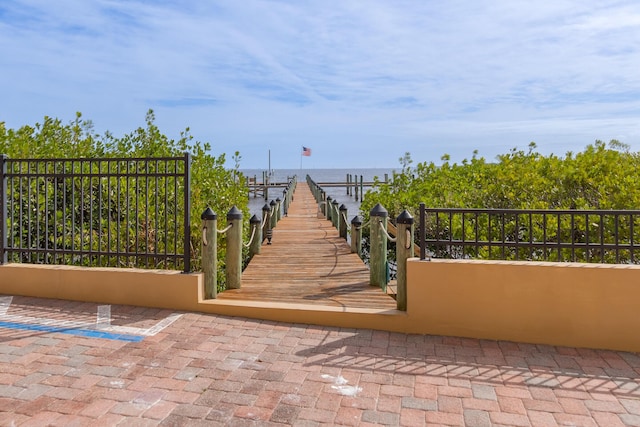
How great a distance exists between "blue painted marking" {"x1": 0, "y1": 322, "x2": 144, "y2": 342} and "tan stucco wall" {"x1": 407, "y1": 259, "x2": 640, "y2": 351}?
10.6 feet

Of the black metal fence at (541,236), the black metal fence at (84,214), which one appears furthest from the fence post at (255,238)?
the black metal fence at (541,236)

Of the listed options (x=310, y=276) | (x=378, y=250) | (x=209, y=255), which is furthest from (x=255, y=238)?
(x=209, y=255)

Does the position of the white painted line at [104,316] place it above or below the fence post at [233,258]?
below

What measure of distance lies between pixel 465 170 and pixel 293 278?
9775mm

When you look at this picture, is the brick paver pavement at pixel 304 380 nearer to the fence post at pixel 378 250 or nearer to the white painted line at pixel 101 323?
the white painted line at pixel 101 323

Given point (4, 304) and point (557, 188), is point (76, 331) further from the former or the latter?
point (557, 188)

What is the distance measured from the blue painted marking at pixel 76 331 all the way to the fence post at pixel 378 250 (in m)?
3.73

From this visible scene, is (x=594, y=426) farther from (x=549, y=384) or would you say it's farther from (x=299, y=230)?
(x=299, y=230)

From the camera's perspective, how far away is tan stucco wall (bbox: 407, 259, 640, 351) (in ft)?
15.5

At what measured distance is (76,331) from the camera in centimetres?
498

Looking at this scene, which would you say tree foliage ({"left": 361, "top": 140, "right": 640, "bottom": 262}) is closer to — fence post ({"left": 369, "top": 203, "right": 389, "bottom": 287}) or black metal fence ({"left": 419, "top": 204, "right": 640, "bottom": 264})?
black metal fence ({"left": 419, "top": 204, "right": 640, "bottom": 264})

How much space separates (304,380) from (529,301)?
2.77m

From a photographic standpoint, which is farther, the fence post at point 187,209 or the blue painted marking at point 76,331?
the fence post at point 187,209

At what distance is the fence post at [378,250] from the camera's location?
7.19 meters
